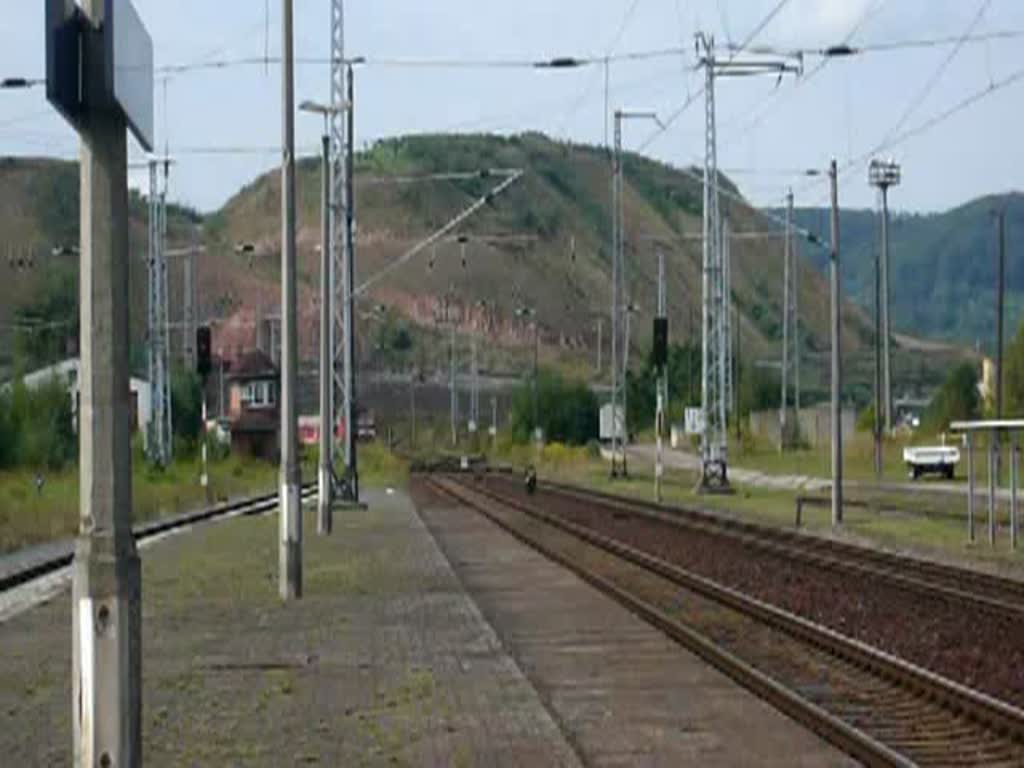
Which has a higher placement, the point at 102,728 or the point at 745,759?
the point at 102,728

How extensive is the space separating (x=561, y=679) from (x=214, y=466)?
7130 cm

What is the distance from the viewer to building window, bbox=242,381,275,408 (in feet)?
392

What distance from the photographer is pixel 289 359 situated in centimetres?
3019

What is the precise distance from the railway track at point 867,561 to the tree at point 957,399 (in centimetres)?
6585

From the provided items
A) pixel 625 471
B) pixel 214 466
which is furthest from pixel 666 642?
pixel 625 471

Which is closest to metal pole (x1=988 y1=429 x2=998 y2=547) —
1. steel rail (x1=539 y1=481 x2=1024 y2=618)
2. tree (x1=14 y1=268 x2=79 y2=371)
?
steel rail (x1=539 y1=481 x2=1024 y2=618)

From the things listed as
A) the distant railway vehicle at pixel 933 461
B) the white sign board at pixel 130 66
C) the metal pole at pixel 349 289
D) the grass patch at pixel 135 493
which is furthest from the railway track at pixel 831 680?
the distant railway vehicle at pixel 933 461

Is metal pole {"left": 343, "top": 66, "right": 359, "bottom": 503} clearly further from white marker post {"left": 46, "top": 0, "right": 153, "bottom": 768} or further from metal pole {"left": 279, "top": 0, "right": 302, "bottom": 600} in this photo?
white marker post {"left": 46, "top": 0, "right": 153, "bottom": 768}

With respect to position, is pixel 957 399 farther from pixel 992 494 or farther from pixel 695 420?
pixel 992 494

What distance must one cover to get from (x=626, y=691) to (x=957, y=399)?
112m

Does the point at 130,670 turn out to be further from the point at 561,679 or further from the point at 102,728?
the point at 561,679

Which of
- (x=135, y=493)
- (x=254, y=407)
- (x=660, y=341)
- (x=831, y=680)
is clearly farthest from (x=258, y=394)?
(x=831, y=680)

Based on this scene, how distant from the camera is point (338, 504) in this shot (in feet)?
202

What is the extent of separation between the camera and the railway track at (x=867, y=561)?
29.0 m
